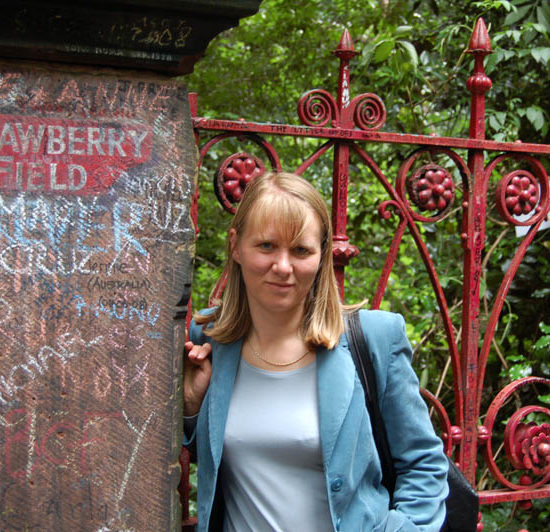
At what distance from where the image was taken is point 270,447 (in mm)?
1742

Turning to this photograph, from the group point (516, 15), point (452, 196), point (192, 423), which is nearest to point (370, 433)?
point (192, 423)

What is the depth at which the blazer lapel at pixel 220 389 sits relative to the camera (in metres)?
1.77

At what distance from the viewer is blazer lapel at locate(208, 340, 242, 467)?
1.77 m

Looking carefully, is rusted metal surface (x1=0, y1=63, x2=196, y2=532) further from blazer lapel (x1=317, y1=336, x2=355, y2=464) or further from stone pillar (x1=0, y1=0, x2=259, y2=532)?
blazer lapel (x1=317, y1=336, x2=355, y2=464)

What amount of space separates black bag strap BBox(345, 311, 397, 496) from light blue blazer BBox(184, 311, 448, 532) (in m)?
0.02

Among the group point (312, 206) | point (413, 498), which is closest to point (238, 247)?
point (312, 206)

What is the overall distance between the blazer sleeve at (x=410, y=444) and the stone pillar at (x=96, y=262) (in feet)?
1.78

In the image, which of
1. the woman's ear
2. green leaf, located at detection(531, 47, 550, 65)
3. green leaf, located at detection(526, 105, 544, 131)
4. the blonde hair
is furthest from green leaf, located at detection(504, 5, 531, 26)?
the woman's ear

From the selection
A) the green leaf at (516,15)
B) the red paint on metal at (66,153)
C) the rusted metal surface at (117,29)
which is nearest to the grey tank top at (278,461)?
the red paint on metal at (66,153)

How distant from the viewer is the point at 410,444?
1.85 metres

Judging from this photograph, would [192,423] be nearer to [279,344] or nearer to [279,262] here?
[279,344]

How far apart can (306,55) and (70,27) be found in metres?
3.02

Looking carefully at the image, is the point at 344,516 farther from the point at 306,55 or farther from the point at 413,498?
the point at 306,55

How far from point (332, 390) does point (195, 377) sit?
1.29 feet
